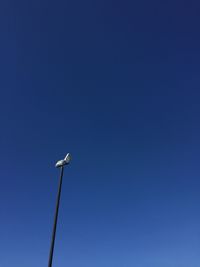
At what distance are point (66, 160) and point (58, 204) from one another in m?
2.39

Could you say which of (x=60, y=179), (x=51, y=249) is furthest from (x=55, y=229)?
(x=60, y=179)

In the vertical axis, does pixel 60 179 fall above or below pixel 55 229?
above

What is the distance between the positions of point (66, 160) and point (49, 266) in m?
5.53

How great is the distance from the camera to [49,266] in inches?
759

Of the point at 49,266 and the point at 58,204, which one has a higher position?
the point at 58,204

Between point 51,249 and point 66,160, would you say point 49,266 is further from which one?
point 66,160

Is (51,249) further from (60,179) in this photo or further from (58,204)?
(60,179)

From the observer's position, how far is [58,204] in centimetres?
2108

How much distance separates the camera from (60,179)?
71.7ft

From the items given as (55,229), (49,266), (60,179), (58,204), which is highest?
(60,179)

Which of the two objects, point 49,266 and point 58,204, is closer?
point 49,266

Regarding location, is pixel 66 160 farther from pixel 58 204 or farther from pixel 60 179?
pixel 58 204

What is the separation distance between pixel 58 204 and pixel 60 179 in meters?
1.43

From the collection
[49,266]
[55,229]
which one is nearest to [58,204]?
[55,229]
